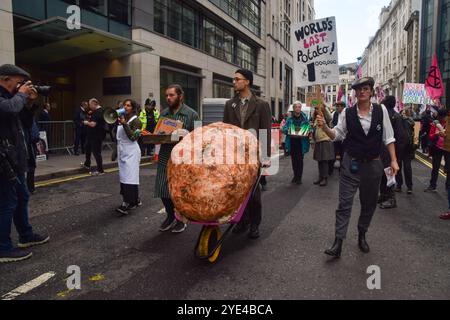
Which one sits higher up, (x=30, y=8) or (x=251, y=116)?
(x=30, y=8)

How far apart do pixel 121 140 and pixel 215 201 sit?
3.11 meters

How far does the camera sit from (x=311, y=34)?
6.46 meters

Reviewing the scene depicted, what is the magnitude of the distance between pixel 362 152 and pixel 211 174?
177 centimetres

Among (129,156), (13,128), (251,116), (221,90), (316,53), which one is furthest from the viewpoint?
(221,90)

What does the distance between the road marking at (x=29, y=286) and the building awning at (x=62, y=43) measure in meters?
9.73

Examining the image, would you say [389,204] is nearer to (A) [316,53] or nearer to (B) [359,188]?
(B) [359,188]

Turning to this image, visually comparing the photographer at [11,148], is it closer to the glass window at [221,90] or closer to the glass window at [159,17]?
the glass window at [159,17]

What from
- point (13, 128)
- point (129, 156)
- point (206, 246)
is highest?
point (13, 128)

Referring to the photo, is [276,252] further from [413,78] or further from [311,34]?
[413,78]

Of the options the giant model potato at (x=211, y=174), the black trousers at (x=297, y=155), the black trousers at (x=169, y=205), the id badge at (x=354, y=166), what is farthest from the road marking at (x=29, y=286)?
the black trousers at (x=297, y=155)

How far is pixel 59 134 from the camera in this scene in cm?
1283

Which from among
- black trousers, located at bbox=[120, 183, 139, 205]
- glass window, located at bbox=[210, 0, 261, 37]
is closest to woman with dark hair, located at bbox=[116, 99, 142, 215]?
black trousers, located at bbox=[120, 183, 139, 205]

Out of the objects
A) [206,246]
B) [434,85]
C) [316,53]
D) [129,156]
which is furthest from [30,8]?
[434,85]

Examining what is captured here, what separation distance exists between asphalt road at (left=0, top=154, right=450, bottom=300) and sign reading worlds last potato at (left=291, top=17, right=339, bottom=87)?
2.19 m
